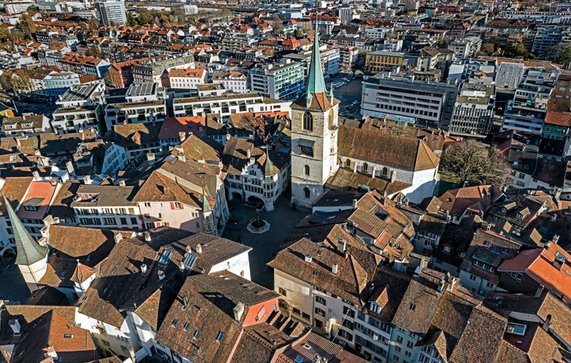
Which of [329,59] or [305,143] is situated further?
[329,59]

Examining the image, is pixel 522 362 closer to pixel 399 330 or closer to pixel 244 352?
pixel 399 330

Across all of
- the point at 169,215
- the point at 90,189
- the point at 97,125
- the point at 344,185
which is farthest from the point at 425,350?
the point at 97,125

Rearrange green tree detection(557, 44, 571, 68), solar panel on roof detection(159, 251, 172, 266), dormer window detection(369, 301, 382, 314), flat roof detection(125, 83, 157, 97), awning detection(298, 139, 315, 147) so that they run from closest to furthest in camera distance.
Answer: dormer window detection(369, 301, 382, 314)
solar panel on roof detection(159, 251, 172, 266)
awning detection(298, 139, 315, 147)
flat roof detection(125, 83, 157, 97)
green tree detection(557, 44, 571, 68)

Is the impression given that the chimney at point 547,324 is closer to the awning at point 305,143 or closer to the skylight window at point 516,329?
the skylight window at point 516,329

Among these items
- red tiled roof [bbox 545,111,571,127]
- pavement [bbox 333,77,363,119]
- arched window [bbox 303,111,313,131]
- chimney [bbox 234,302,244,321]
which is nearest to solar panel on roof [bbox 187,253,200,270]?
chimney [bbox 234,302,244,321]

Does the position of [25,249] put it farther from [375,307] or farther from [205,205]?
[375,307]

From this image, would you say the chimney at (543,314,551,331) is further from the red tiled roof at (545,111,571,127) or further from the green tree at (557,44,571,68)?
the green tree at (557,44,571,68)

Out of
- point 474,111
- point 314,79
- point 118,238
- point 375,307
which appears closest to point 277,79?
point 474,111
